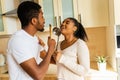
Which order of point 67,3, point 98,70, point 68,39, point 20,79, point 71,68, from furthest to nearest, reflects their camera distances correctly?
point 67,3, point 98,70, point 68,39, point 71,68, point 20,79

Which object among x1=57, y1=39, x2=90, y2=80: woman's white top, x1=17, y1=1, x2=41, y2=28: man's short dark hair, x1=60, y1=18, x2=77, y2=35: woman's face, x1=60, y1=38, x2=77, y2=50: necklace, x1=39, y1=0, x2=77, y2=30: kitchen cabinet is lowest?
x1=57, y1=39, x2=90, y2=80: woman's white top

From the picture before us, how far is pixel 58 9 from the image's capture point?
240 centimetres

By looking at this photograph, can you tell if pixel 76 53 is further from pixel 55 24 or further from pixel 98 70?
pixel 55 24

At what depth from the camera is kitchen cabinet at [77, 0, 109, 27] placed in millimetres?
2346

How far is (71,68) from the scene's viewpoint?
1579 millimetres

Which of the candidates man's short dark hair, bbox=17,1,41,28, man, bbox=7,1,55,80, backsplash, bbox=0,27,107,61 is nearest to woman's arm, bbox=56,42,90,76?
man, bbox=7,1,55,80

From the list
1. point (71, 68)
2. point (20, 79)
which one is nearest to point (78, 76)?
point (71, 68)

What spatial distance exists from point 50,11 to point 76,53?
988 millimetres

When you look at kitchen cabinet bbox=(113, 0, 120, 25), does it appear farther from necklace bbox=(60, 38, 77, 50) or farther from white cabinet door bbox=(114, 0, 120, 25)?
necklace bbox=(60, 38, 77, 50)

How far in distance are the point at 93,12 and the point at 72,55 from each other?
93cm

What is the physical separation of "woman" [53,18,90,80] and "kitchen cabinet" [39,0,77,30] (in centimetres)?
69

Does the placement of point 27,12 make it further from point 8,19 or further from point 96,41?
point 96,41

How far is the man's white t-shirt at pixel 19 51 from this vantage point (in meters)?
1.17

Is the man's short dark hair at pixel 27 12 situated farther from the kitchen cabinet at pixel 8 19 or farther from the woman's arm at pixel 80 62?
the kitchen cabinet at pixel 8 19
